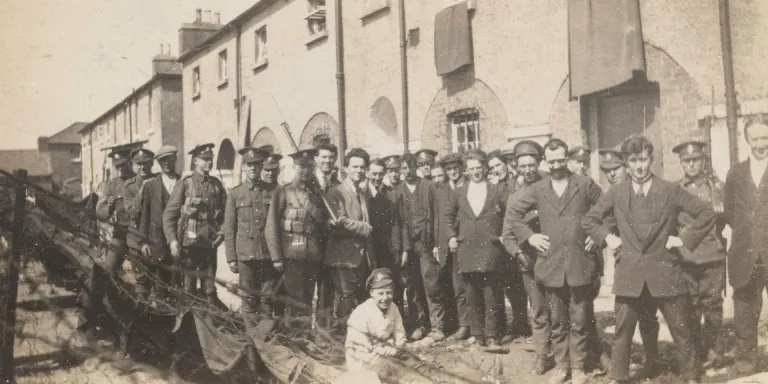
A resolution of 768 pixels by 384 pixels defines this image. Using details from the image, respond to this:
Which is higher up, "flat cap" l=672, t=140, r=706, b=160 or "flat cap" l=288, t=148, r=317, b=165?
"flat cap" l=288, t=148, r=317, b=165

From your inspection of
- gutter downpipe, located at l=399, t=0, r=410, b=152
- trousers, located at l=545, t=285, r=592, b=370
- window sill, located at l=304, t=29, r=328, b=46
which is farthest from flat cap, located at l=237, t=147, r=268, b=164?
window sill, located at l=304, t=29, r=328, b=46

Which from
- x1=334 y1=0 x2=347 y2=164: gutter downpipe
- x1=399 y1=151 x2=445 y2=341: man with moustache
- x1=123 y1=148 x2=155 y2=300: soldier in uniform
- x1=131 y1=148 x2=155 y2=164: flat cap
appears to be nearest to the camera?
x1=399 y1=151 x2=445 y2=341: man with moustache

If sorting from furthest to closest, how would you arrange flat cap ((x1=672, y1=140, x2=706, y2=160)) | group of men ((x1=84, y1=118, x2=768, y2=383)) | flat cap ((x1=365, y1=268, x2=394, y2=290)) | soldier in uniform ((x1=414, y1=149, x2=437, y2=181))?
soldier in uniform ((x1=414, y1=149, x2=437, y2=181)) < flat cap ((x1=672, y1=140, x2=706, y2=160)) < flat cap ((x1=365, y1=268, x2=394, y2=290)) < group of men ((x1=84, y1=118, x2=768, y2=383))

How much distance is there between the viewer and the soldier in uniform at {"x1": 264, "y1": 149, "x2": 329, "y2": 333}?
585 cm

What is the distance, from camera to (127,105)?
97.2 feet

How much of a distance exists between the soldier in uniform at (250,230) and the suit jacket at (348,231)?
0.69 m

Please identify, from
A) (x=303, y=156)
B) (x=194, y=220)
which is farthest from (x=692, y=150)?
(x=194, y=220)

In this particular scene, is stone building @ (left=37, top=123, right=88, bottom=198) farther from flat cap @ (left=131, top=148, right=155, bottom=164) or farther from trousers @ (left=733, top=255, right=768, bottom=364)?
trousers @ (left=733, top=255, right=768, bottom=364)

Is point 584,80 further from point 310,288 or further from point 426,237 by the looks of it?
point 310,288

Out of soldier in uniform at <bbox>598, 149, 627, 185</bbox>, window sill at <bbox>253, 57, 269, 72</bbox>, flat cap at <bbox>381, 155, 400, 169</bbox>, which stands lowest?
soldier in uniform at <bbox>598, 149, 627, 185</bbox>

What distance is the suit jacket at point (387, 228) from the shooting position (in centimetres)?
659

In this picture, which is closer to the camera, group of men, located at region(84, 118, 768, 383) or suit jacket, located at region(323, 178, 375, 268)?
group of men, located at region(84, 118, 768, 383)

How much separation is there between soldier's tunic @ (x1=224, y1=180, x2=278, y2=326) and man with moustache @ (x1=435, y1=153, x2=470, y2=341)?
1689mm

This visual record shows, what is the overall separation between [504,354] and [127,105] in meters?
27.7
